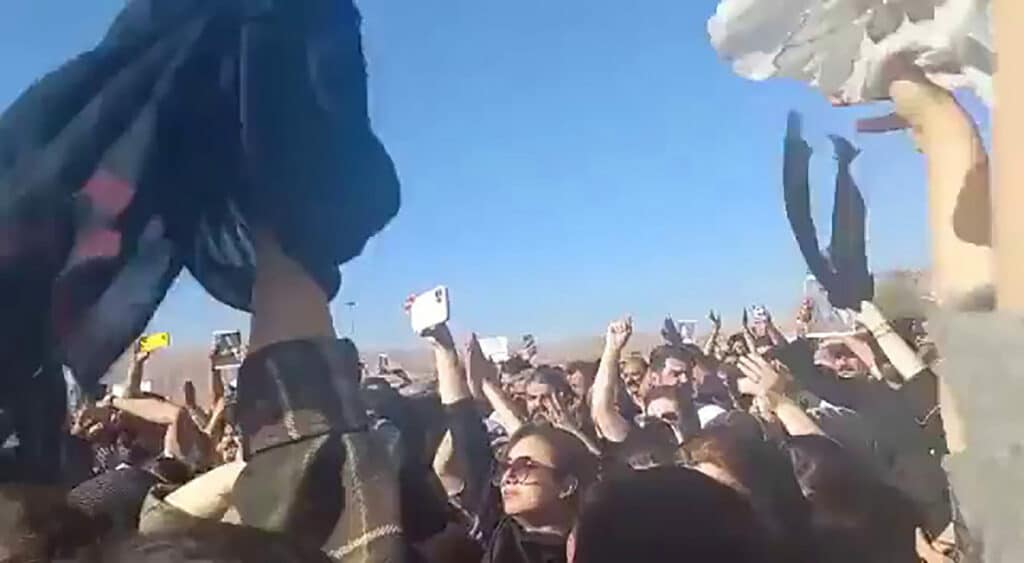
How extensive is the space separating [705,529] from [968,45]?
59 centimetres

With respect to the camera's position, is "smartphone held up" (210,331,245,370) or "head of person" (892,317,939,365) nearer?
"head of person" (892,317,939,365)

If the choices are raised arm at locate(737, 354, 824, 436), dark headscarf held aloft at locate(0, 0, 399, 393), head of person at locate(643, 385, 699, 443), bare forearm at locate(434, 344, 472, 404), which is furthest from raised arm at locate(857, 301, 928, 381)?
dark headscarf held aloft at locate(0, 0, 399, 393)

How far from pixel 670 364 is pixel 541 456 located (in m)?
0.18

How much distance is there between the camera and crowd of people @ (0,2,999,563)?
135 cm

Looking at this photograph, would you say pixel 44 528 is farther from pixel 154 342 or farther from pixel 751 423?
pixel 751 423

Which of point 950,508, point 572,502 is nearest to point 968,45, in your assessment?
point 950,508

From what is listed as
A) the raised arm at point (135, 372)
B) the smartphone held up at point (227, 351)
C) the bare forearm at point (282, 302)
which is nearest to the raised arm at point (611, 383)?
the bare forearm at point (282, 302)

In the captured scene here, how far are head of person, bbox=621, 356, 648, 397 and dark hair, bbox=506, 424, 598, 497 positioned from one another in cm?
8

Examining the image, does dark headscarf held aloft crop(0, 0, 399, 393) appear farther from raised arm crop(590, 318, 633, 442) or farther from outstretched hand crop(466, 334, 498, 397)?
raised arm crop(590, 318, 633, 442)

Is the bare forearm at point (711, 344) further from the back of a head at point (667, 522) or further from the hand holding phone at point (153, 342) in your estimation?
the hand holding phone at point (153, 342)

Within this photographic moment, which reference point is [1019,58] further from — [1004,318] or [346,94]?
[346,94]

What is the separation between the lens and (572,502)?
1.37 meters

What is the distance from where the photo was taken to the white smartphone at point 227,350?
145 cm

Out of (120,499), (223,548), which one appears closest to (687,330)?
(223,548)
